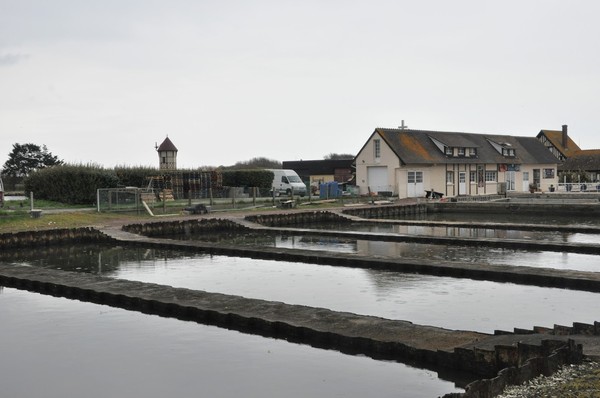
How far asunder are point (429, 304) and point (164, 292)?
4882 mm

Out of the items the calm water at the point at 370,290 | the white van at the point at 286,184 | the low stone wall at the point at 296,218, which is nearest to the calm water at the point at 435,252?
the calm water at the point at 370,290

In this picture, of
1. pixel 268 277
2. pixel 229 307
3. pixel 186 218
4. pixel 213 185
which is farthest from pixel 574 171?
pixel 229 307

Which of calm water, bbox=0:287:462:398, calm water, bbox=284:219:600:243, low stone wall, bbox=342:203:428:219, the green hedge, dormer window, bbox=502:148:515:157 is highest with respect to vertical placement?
dormer window, bbox=502:148:515:157

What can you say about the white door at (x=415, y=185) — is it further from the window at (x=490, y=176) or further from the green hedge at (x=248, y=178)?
the green hedge at (x=248, y=178)

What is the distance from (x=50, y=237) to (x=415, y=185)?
91.5 feet

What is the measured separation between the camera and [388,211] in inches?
1489

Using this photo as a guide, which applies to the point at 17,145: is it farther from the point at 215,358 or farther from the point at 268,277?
the point at 215,358

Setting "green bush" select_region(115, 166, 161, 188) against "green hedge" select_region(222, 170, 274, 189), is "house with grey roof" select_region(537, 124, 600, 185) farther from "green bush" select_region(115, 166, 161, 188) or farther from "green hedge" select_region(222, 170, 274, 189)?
"green bush" select_region(115, 166, 161, 188)

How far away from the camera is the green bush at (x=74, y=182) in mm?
35250

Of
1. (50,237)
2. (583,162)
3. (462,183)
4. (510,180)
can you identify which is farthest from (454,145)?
(50,237)

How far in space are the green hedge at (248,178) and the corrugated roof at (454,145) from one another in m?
8.17

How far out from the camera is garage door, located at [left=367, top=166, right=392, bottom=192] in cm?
4625

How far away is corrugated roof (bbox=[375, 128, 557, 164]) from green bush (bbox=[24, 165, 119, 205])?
63.3ft

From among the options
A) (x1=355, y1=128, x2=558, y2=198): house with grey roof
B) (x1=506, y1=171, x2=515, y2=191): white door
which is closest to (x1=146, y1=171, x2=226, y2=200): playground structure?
(x1=355, y1=128, x2=558, y2=198): house with grey roof
